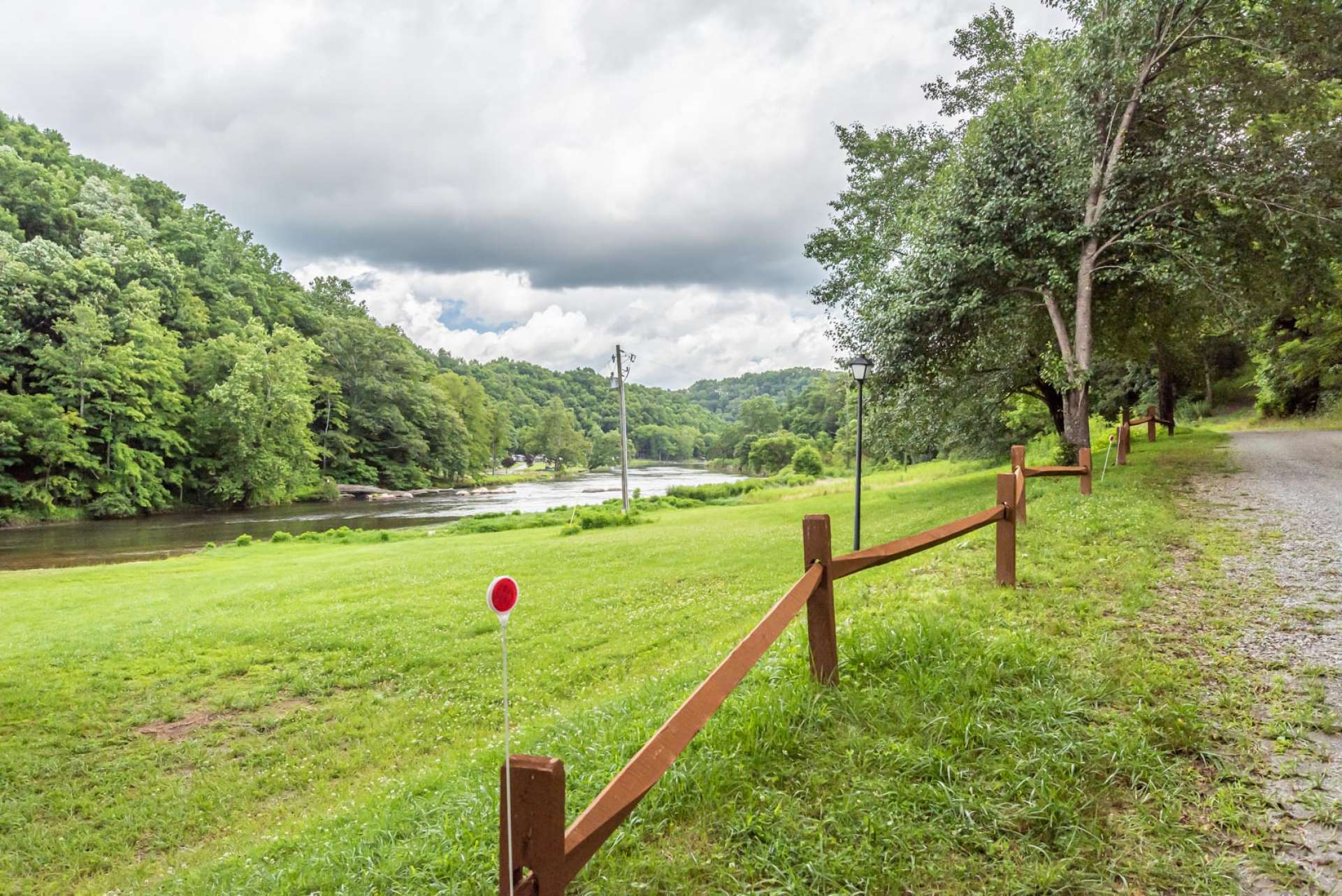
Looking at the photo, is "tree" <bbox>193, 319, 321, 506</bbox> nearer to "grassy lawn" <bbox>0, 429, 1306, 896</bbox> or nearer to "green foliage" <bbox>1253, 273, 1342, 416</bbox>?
"grassy lawn" <bbox>0, 429, 1306, 896</bbox>

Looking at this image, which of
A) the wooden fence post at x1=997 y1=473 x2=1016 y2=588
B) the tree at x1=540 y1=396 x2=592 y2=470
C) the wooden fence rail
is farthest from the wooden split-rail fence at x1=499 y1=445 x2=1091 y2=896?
the tree at x1=540 y1=396 x2=592 y2=470

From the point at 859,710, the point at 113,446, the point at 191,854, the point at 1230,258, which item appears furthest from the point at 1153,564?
the point at 113,446

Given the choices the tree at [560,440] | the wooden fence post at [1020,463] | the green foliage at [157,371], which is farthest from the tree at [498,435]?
the wooden fence post at [1020,463]

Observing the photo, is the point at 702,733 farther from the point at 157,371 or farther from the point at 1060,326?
the point at 157,371

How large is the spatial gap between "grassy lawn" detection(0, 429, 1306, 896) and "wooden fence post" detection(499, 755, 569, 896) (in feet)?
2.62

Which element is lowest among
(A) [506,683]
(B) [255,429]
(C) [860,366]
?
(A) [506,683]

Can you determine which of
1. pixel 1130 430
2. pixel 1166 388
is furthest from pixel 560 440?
Result: pixel 1130 430

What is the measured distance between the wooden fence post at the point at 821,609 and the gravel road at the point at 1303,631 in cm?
179

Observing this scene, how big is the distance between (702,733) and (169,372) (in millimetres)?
47117

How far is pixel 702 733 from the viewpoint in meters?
3.11

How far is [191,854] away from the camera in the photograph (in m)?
4.16

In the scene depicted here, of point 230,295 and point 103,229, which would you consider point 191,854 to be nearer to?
point 103,229

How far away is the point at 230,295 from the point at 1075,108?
6168cm

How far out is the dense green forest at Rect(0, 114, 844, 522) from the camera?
32375 millimetres
